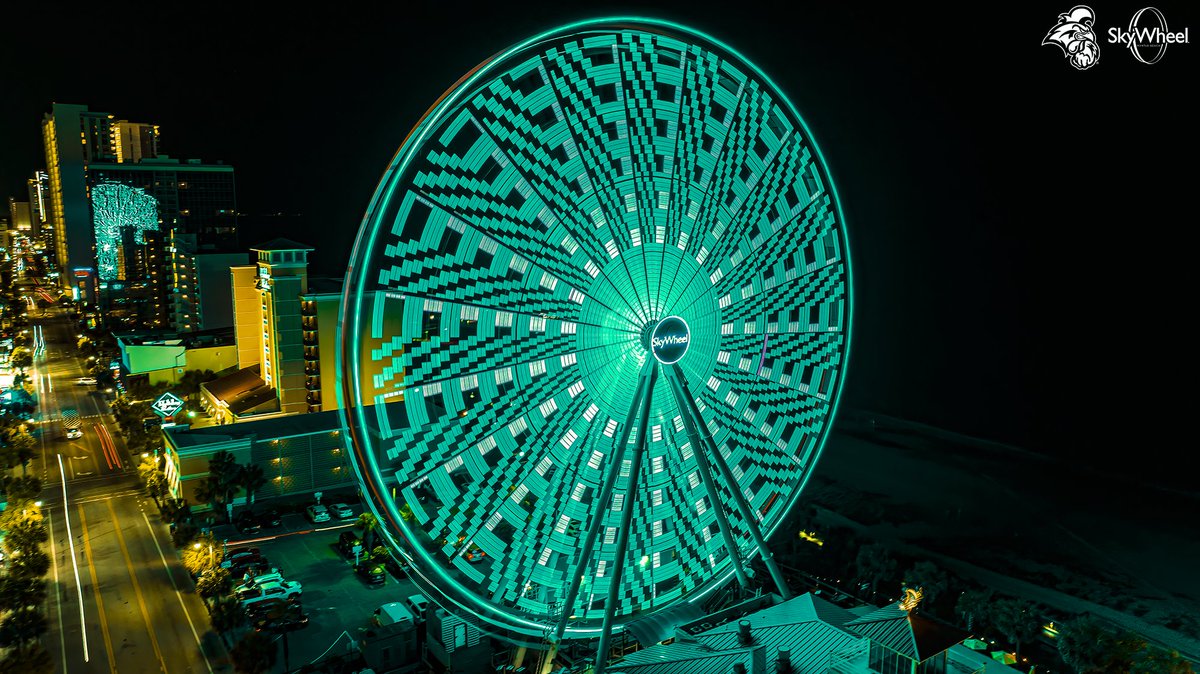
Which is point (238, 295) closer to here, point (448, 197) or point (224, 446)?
point (224, 446)

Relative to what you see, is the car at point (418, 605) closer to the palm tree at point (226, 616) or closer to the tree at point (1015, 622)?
the palm tree at point (226, 616)

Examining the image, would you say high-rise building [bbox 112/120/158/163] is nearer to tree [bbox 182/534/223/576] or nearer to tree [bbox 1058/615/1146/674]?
tree [bbox 182/534/223/576]

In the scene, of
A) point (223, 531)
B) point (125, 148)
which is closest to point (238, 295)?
point (223, 531)

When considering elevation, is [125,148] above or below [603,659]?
above

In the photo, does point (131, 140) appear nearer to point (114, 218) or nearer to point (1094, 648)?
point (114, 218)

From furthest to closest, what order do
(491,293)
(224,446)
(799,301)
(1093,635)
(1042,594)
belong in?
(224,446) < (1042,594) < (1093,635) < (799,301) < (491,293)

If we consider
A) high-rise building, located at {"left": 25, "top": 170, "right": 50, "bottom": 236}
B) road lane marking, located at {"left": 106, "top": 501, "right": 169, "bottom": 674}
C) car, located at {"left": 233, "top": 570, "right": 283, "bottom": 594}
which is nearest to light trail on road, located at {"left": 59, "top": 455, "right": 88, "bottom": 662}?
road lane marking, located at {"left": 106, "top": 501, "right": 169, "bottom": 674}
